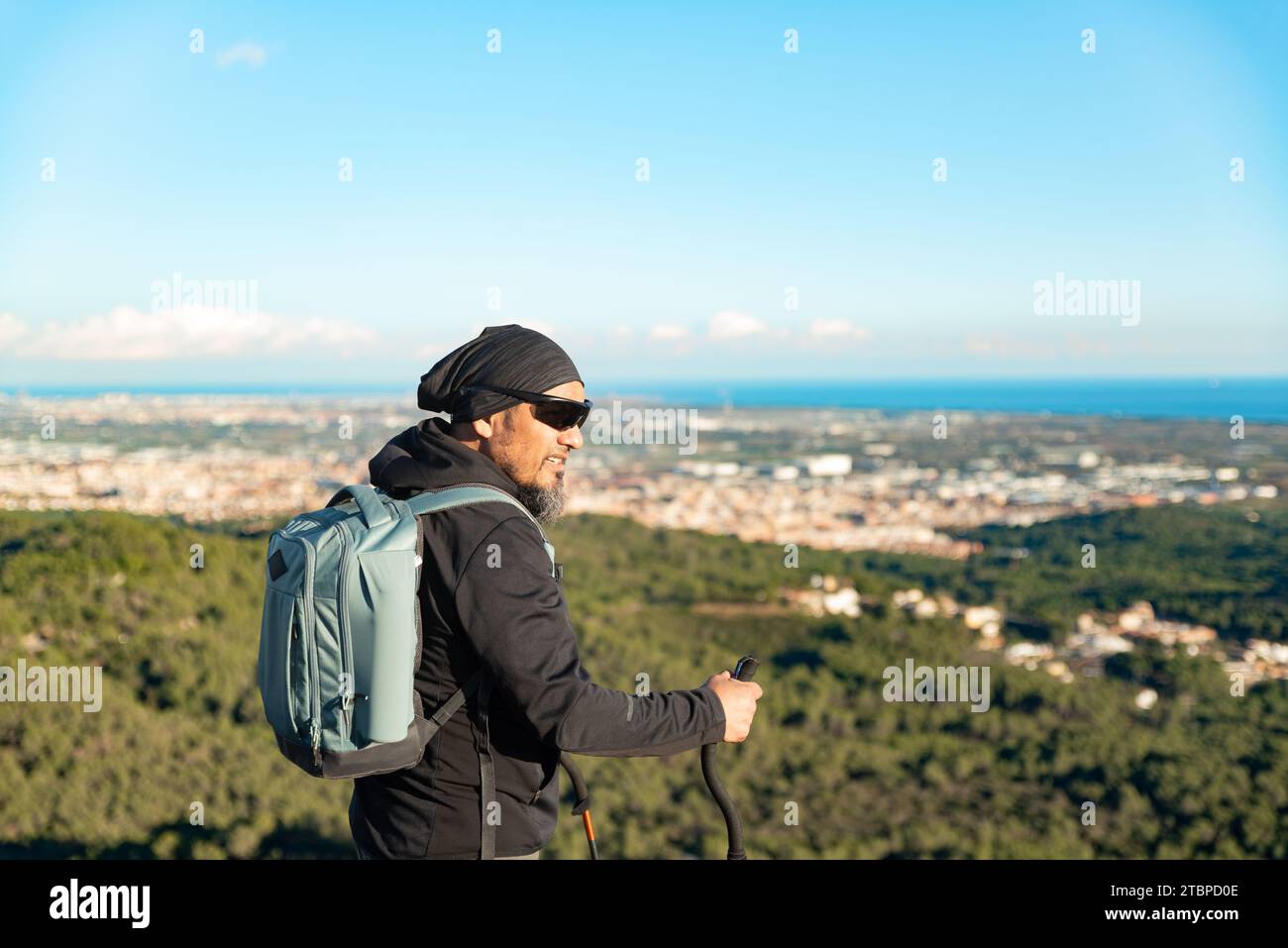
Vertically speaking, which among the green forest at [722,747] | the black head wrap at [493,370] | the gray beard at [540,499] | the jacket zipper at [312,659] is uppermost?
the black head wrap at [493,370]

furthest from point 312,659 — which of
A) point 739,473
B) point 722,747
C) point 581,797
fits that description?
point 739,473

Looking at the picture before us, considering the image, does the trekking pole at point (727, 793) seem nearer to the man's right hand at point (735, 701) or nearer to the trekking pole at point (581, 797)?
the man's right hand at point (735, 701)

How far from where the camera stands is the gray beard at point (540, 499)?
6.64 feet

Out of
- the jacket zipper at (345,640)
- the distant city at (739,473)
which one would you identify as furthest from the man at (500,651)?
the distant city at (739,473)

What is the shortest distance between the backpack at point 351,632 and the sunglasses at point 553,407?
9.6 inches

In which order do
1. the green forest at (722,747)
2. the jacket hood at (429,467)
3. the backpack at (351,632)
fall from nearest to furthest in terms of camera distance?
the backpack at (351,632) → the jacket hood at (429,467) → the green forest at (722,747)

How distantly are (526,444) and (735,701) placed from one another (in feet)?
2.09

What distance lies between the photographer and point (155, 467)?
26406 millimetres

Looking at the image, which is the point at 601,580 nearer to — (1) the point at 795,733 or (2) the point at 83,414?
(1) the point at 795,733

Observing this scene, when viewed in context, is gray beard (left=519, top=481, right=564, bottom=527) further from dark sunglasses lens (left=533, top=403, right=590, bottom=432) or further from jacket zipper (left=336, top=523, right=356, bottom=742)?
jacket zipper (left=336, top=523, right=356, bottom=742)

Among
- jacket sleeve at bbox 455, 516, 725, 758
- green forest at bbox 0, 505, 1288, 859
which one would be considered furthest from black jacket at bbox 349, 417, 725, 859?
green forest at bbox 0, 505, 1288, 859

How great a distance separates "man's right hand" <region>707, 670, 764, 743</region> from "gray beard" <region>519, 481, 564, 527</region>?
0.48 metres

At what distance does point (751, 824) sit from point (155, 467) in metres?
21.4
